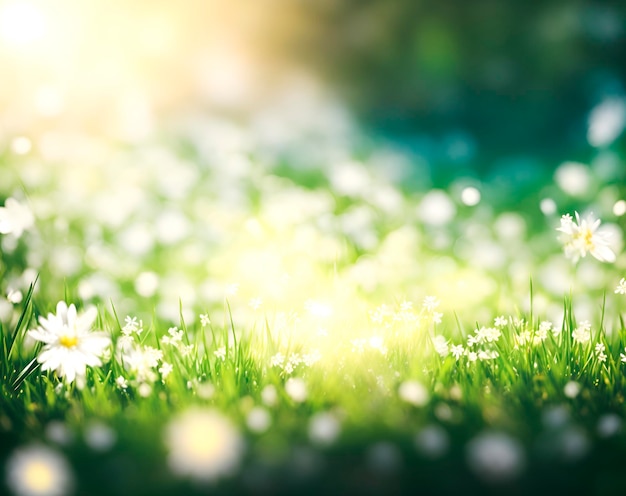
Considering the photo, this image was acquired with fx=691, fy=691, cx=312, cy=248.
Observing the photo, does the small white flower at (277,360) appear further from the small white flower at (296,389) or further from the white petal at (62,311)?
the white petal at (62,311)

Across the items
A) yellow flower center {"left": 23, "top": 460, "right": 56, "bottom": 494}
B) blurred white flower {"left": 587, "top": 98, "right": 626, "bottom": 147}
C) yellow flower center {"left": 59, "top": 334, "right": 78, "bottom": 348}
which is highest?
blurred white flower {"left": 587, "top": 98, "right": 626, "bottom": 147}

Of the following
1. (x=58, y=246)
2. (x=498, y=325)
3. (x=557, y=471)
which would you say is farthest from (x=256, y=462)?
(x=58, y=246)

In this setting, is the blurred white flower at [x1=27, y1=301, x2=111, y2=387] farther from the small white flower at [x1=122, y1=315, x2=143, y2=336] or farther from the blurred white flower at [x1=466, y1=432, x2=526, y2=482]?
the blurred white flower at [x1=466, y1=432, x2=526, y2=482]

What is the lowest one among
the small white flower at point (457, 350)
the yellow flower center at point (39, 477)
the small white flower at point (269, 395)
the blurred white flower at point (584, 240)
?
the yellow flower center at point (39, 477)

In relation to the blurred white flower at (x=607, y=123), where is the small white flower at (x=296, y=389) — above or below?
below

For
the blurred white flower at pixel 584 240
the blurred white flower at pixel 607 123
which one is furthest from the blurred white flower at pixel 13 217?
the blurred white flower at pixel 607 123

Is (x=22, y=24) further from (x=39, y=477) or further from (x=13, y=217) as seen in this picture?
(x=39, y=477)

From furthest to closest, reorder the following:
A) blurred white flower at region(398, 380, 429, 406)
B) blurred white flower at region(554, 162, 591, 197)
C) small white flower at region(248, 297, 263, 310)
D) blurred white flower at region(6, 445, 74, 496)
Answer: blurred white flower at region(554, 162, 591, 197) → small white flower at region(248, 297, 263, 310) → blurred white flower at region(398, 380, 429, 406) → blurred white flower at region(6, 445, 74, 496)

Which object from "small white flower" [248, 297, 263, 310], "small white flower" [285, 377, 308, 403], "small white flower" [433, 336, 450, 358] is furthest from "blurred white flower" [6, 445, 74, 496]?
"small white flower" [433, 336, 450, 358]
